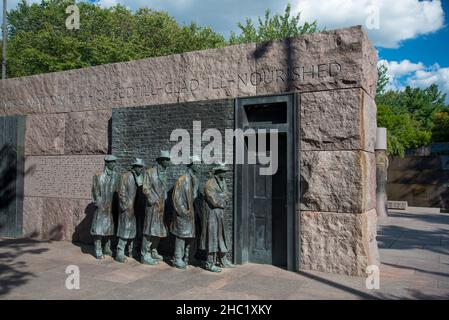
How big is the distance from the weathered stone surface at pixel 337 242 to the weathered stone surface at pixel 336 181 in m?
0.13

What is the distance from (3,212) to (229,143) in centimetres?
611

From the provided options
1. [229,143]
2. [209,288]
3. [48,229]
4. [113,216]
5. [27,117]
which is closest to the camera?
[209,288]

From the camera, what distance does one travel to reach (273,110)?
6.66 m

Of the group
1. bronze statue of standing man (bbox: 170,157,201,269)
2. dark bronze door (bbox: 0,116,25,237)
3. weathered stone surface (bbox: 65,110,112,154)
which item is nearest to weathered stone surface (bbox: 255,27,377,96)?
bronze statue of standing man (bbox: 170,157,201,269)

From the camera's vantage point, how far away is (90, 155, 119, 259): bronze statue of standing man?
6.86m

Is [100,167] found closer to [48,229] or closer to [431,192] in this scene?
[48,229]

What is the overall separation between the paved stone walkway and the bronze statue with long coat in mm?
280

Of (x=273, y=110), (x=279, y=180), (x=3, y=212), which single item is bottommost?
(x=3, y=212)

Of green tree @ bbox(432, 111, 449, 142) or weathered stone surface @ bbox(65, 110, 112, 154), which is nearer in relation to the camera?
weathered stone surface @ bbox(65, 110, 112, 154)

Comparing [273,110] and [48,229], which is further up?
[273,110]

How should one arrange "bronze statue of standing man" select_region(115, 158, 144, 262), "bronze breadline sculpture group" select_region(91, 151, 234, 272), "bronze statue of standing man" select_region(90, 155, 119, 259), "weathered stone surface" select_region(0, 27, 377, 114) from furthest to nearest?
"bronze statue of standing man" select_region(90, 155, 119, 259)
"bronze statue of standing man" select_region(115, 158, 144, 262)
"bronze breadline sculpture group" select_region(91, 151, 234, 272)
"weathered stone surface" select_region(0, 27, 377, 114)

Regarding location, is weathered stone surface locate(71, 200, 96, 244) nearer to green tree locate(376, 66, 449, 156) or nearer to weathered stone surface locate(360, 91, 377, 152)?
weathered stone surface locate(360, 91, 377, 152)

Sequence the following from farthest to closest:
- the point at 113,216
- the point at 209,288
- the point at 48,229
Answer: the point at 48,229
the point at 113,216
the point at 209,288

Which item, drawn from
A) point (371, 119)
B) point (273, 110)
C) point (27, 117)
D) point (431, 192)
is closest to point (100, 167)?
point (27, 117)
